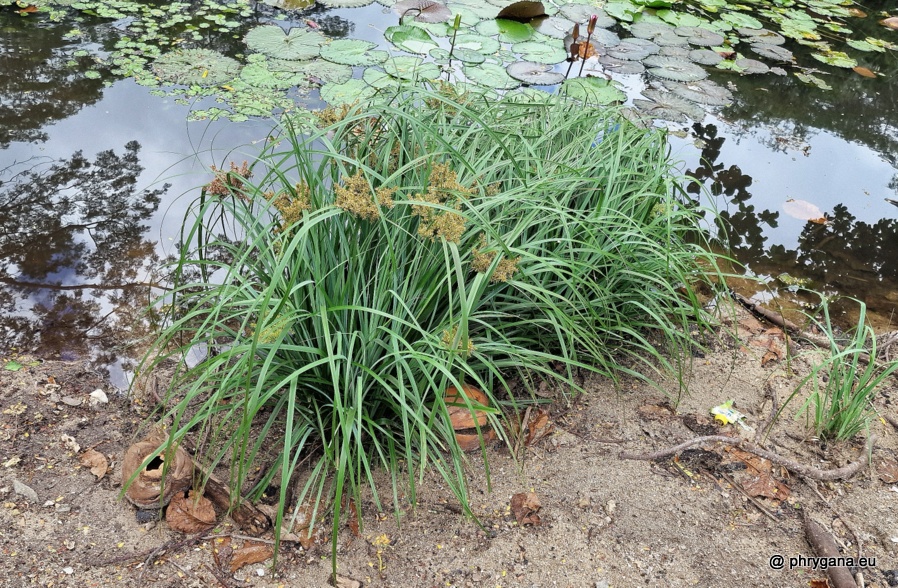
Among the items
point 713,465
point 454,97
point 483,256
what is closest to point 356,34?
point 454,97

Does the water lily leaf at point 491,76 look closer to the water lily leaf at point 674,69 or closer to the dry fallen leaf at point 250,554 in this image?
the water lily leaf at point 674,69

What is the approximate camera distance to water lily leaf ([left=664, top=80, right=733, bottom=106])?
15.8 ft

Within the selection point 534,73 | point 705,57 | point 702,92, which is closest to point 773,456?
point 534,73

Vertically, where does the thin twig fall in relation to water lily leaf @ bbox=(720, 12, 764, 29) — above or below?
below

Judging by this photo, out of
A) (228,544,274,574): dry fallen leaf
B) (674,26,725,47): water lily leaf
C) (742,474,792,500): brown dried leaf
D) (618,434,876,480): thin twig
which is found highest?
(674,26,725,47): water lily leaf

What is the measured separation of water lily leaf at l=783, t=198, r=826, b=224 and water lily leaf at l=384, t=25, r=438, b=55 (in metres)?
2.64

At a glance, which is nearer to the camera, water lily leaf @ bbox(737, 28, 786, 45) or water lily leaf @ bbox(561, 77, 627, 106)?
water lily leaf @ bbox(561, 77, 627, 106)

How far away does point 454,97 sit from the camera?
250 cm

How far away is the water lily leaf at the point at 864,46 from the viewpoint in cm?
600

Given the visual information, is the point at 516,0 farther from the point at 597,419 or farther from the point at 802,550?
the point at 802,550

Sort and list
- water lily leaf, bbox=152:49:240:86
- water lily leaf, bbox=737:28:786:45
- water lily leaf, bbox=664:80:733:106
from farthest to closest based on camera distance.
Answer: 1. water lily leaf, bbox=737:28:786:45
2. water lily leaf, bbox=664:80:733:106
3. water lily leaf, bbox=152:49:240:86

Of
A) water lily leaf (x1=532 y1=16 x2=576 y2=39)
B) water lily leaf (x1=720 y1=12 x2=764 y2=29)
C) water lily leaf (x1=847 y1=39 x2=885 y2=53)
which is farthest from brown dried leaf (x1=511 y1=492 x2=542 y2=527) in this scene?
water lily leaf (x1=847 y1=39 x2=885 y2=53)

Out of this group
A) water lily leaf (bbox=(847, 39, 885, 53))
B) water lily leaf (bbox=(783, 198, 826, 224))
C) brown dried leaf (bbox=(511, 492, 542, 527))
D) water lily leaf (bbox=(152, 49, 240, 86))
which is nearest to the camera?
brown dried leaf (bbox=(511, 492, 542, 527))

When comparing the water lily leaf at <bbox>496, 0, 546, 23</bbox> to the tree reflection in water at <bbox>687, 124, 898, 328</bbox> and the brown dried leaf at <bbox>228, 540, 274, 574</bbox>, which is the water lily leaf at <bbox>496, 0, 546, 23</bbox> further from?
the brown dried leaf at <bbox>228, 540, 274, 574</bbox>
